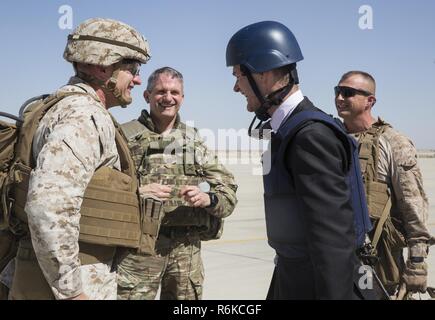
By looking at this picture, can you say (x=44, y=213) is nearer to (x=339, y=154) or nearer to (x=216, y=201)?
(x=339, y=154)

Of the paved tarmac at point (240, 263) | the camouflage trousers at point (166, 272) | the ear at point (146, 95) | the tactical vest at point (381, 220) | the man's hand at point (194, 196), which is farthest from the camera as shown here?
the paved tarmac at point (240, 263)

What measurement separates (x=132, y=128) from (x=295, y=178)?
7.67 ft

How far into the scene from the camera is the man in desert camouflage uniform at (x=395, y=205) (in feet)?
13.8

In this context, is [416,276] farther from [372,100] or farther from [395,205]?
[372,100]

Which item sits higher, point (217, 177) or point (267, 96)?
point (267, 96)

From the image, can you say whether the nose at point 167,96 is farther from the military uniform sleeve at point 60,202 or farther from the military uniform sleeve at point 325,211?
the military uniform sleeve at point 325,211

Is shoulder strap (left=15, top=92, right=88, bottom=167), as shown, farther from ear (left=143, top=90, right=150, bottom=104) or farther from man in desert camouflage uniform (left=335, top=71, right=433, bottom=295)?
man in desert camouflage uniform (left=335, top=71, right=433, bottom=295)

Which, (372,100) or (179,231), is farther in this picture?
(372,100)

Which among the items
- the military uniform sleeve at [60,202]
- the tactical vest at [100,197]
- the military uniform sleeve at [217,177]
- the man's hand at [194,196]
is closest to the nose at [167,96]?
the military uniform sleeve at [217,177]

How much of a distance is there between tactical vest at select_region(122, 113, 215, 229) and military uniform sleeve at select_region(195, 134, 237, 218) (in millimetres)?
48

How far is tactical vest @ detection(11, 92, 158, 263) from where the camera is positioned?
267 centimetres

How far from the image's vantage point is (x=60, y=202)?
244cm

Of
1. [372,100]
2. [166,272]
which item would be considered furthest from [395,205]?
[166,272]
